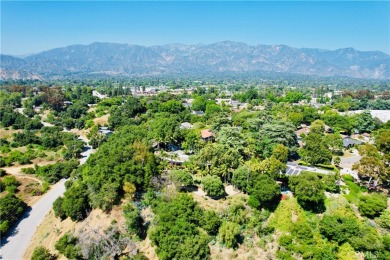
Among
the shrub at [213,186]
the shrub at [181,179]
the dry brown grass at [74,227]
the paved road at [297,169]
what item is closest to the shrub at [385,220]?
the paved road at [297,169]

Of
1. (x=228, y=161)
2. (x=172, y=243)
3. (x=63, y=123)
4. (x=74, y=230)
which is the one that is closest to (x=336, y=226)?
(x=228, y=161)

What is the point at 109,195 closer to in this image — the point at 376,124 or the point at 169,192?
the point at 169,192

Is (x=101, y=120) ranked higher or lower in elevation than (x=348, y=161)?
higher

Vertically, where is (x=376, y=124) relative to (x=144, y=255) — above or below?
above

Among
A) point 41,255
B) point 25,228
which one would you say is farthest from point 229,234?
point 25,228

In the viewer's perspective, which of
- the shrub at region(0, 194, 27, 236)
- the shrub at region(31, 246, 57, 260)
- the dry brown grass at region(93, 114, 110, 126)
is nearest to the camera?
the shrub at region(31, 246, 57, 260)

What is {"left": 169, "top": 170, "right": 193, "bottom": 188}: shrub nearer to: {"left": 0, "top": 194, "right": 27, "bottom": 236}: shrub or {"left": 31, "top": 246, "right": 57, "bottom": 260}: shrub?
{"left": 31, "top": 246, "right": 57, "bottom": 260}: shrub

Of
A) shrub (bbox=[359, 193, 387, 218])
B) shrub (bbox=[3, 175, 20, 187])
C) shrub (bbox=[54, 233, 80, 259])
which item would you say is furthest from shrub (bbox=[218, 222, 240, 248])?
shrub (bbox=[3, 175, 20, 187])

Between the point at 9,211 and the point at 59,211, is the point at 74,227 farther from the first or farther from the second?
the point at 9,211
